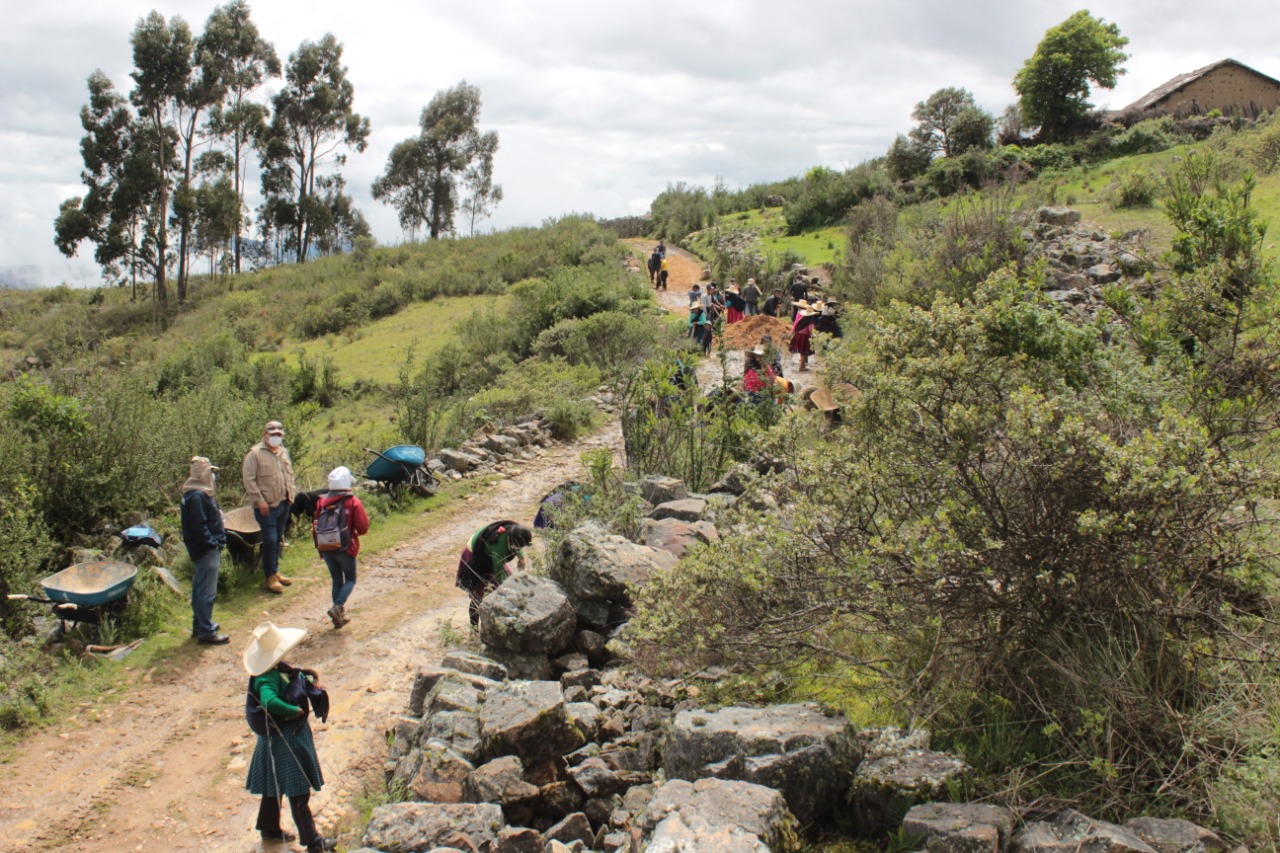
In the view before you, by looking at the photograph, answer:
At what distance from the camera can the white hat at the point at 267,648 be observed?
4.88 m

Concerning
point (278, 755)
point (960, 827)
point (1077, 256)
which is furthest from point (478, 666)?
point (1077, 256)

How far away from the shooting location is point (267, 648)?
16.2 feet

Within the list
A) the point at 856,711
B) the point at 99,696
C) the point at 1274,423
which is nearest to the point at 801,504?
the point at 856,711

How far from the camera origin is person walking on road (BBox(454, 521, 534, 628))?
7449 millimetres

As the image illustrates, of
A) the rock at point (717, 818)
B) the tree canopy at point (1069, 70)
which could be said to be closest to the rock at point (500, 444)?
the rock at point (717, 818)

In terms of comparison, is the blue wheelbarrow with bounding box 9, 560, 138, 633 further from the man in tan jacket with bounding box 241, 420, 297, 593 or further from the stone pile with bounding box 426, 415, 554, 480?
the stone pile with bounding box 426, 415, 554, 480

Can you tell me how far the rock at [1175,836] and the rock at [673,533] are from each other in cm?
414

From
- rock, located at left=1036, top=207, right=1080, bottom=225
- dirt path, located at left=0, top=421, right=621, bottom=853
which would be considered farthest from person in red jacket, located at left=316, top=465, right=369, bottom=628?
rock, located at left=1036, top=207, right=1080, bottom=225

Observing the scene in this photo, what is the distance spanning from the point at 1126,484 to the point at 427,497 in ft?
29.9

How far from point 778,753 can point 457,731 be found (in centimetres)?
206

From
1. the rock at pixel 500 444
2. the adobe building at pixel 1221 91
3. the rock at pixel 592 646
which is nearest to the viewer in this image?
the rock at pixel 592 646

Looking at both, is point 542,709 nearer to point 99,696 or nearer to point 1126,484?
point 1126,484

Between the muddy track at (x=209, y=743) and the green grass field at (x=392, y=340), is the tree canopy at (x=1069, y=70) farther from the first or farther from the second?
the muddy track at (x=209, y=743)

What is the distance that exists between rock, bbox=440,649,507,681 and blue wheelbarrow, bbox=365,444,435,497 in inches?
206
